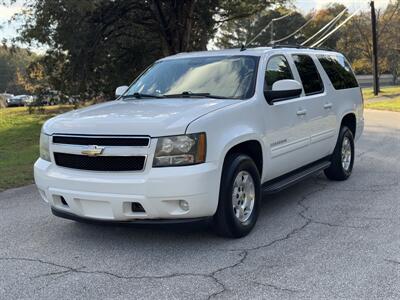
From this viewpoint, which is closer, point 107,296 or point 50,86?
point 107,296

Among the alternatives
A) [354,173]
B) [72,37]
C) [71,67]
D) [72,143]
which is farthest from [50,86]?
[72,143]

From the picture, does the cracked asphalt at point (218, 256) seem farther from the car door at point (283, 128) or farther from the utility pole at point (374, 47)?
the utility pole at point (374, 47)

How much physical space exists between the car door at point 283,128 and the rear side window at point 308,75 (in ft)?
0.88

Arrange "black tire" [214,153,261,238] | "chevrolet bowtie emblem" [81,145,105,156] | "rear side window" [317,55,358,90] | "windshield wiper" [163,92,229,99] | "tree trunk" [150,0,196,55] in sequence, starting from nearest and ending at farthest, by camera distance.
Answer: "chevrolet bowtie emblem" [81,145,105,156], "black tire" [214,153,261,238], "windshield wiper" [163,92,229,99], "rear side window" [317,55,358,90], "tree trunk" [150,0,196,55]

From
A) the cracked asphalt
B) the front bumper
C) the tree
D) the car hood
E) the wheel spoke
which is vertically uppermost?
the tree

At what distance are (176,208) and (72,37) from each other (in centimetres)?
1494

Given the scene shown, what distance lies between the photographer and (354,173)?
28.1 ft

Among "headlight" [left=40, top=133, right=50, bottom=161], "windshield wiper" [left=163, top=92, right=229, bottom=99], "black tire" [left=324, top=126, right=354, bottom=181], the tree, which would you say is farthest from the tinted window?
the tree

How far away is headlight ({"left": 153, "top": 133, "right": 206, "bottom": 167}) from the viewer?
465 centimetres

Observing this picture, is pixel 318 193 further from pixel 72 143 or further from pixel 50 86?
pixel 50 86

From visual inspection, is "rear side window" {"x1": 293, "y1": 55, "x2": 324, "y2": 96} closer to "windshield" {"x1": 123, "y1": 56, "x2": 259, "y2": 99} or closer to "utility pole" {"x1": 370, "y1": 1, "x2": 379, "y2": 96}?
"windshield" {"x1": 123, "y1": 56, "x2": 259, "y2": 99}

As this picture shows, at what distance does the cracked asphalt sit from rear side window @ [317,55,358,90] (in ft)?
6.13

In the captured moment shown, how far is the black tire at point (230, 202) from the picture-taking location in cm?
499

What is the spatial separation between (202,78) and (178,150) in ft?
5.46
